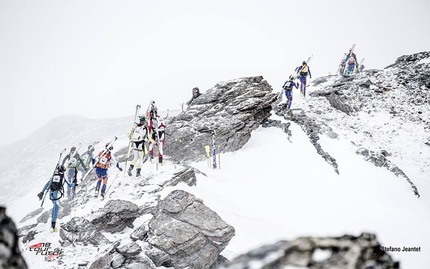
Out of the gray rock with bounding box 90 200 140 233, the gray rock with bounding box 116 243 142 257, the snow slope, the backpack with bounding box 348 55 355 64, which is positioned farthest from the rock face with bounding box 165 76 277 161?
the backpack with bounding box 348 55 355 64

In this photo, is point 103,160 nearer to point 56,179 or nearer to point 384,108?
point 56,179

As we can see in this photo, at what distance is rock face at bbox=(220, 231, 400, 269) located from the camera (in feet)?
5.52

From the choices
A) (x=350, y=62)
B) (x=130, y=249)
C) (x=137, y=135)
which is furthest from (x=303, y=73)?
(x=130, y=249)

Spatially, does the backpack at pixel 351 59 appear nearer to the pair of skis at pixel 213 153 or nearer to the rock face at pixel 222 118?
the rock face at pixel 222 118

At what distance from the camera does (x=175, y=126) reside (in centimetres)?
1831

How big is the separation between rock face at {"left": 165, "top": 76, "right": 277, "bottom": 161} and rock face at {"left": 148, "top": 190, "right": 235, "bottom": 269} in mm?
8023

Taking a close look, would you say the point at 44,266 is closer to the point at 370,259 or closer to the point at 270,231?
the point at 270,231

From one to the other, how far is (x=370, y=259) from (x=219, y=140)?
48.6 feet

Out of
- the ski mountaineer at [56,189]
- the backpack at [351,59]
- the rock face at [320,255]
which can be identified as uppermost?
the backpack at [351,59]

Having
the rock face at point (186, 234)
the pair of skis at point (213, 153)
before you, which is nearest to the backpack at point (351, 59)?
the pair of skis at point (213, 153)

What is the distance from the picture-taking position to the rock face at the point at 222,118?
16750 mm

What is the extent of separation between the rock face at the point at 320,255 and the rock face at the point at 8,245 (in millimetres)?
1538

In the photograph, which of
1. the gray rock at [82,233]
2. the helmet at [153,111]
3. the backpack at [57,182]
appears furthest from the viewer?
the helmet at [153,111]

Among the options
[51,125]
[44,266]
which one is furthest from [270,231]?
[51,125]
